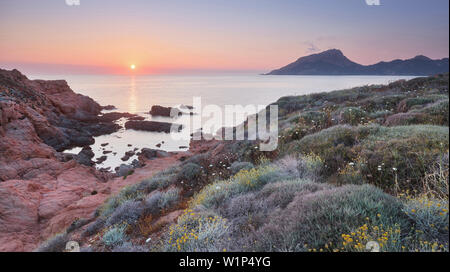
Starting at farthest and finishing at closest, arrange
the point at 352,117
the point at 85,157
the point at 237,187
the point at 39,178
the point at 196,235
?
the point at 85,157 < the point at 39,178 < the point at 352,117 < the point at 237,187 < the point at 196,235

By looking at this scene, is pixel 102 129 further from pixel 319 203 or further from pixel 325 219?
pixel 325 219

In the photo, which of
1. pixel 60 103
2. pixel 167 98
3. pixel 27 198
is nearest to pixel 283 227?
pixel 27 198

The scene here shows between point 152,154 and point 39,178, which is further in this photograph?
point 152,154

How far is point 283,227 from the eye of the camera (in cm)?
254

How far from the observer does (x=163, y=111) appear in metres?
44.4

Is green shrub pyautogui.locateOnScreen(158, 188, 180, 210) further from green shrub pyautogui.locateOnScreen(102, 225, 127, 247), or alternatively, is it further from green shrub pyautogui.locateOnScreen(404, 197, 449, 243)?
green shrub pyautogui.locateOnScreen(404, 197, 449, 243)

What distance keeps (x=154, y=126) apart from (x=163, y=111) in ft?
35.0

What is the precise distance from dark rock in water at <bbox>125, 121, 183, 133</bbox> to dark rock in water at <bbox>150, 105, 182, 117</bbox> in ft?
28.4

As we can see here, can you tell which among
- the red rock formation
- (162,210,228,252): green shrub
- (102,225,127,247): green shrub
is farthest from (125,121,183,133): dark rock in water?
(162,210,228,252): green shrub

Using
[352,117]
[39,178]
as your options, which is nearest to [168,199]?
[352,117]

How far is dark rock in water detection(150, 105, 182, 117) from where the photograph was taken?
43.8 m

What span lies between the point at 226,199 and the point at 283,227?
164 centimetres

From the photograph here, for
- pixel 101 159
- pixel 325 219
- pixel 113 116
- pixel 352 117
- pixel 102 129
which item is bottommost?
pixel 101 159
